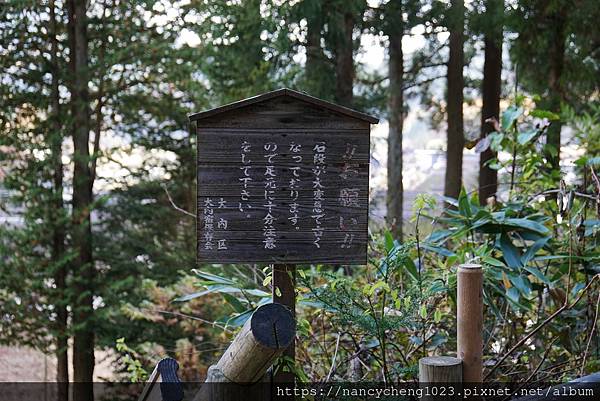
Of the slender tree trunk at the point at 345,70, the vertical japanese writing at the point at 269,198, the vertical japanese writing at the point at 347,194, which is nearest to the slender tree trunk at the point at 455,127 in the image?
the slender tree trunk at the point at 345,70

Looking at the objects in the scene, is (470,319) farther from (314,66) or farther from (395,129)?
(395,129)

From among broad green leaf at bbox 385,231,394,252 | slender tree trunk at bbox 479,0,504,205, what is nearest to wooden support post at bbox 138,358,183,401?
broad green leaf at bbox 385,231,394,252

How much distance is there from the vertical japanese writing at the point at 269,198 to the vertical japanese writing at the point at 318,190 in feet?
0.44

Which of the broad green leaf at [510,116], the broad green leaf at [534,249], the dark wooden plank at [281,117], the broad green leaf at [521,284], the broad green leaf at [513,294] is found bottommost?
the broad green leaf at [513,294]

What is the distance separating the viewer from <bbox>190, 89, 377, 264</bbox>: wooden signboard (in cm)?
223

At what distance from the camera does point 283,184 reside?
7.38 feet

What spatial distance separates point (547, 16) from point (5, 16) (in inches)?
244

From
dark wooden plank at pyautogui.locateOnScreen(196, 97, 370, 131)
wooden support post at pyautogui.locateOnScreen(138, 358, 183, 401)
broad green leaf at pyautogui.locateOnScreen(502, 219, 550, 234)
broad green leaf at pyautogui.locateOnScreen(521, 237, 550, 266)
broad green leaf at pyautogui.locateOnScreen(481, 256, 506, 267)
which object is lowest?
wooden support post at pyautogui.locateOnScreen(138, 358, 183, 401)

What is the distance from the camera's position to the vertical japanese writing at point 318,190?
89.1 inches

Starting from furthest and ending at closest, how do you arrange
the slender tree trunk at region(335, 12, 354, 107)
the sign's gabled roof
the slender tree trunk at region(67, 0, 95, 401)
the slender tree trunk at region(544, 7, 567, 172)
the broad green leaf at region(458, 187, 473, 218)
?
the slender tree trunk at region(67, 0, 95, 401) → the slender tree trunk at region(335, 12, 354, 107) → the slender tree trunk at region(544, 7, 567, 172) → the broad green leaf at region(458, 187, 473, 218) → the sign's gabled roof

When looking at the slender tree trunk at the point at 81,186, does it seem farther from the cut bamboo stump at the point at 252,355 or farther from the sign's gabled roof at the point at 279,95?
the cut bamboo stump at the point at 252,355

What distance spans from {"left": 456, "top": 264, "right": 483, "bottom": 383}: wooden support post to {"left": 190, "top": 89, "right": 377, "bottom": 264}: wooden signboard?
37 cm

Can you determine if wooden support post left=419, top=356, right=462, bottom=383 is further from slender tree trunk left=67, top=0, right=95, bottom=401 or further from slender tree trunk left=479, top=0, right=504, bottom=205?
slender tree trunk left=67, top=0, right=95, bottom=401

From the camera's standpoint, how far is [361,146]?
2295mm
